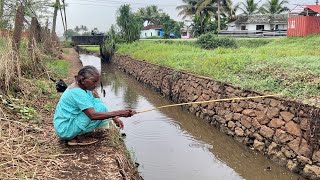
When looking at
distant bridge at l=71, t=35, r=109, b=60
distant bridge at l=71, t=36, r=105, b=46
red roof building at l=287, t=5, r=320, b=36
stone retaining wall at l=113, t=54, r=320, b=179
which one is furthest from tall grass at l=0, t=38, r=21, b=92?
distant bridge at l=71, t=36, r=105, b=46

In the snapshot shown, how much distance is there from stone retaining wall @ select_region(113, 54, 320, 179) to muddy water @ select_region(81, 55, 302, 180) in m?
0.22

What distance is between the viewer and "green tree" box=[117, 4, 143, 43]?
27844mm

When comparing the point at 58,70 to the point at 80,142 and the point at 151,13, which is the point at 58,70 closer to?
the point at 80,142

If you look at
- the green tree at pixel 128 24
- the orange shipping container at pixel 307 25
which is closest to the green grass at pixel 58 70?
the green tree at pixel 128 24

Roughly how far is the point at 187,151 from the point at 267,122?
1.74m

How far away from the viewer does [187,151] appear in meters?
7.21

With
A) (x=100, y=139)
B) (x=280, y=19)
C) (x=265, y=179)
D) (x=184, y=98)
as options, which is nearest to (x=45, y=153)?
(x=100, y=139)

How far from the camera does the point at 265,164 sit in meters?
6.32

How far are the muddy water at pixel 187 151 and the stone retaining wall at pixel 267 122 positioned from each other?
0.22m

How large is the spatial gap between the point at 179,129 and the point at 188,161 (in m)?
2.37

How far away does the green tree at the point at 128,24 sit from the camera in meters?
27.8

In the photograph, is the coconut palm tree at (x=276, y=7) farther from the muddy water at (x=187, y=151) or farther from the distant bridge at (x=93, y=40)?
the muddy water at (x=187, y=151)

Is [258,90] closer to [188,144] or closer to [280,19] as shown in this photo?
[188,144]

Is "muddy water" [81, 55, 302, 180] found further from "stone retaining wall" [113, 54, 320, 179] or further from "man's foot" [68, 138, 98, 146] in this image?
"man's foot" [68, 138, 98, 146]
